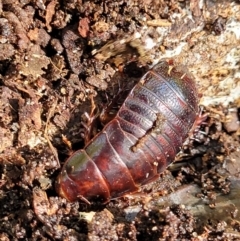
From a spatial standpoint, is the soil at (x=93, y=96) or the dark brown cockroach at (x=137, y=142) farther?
the dark brown cockroach at (x=137, y=142)

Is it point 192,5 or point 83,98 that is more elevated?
point 192,5

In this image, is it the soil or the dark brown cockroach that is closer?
the soil

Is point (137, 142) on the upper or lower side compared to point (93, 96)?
lower

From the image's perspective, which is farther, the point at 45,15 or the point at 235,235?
the point at 45,15

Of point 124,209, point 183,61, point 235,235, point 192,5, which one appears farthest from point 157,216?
point 192,5

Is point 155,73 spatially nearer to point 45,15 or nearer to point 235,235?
point 45,15
